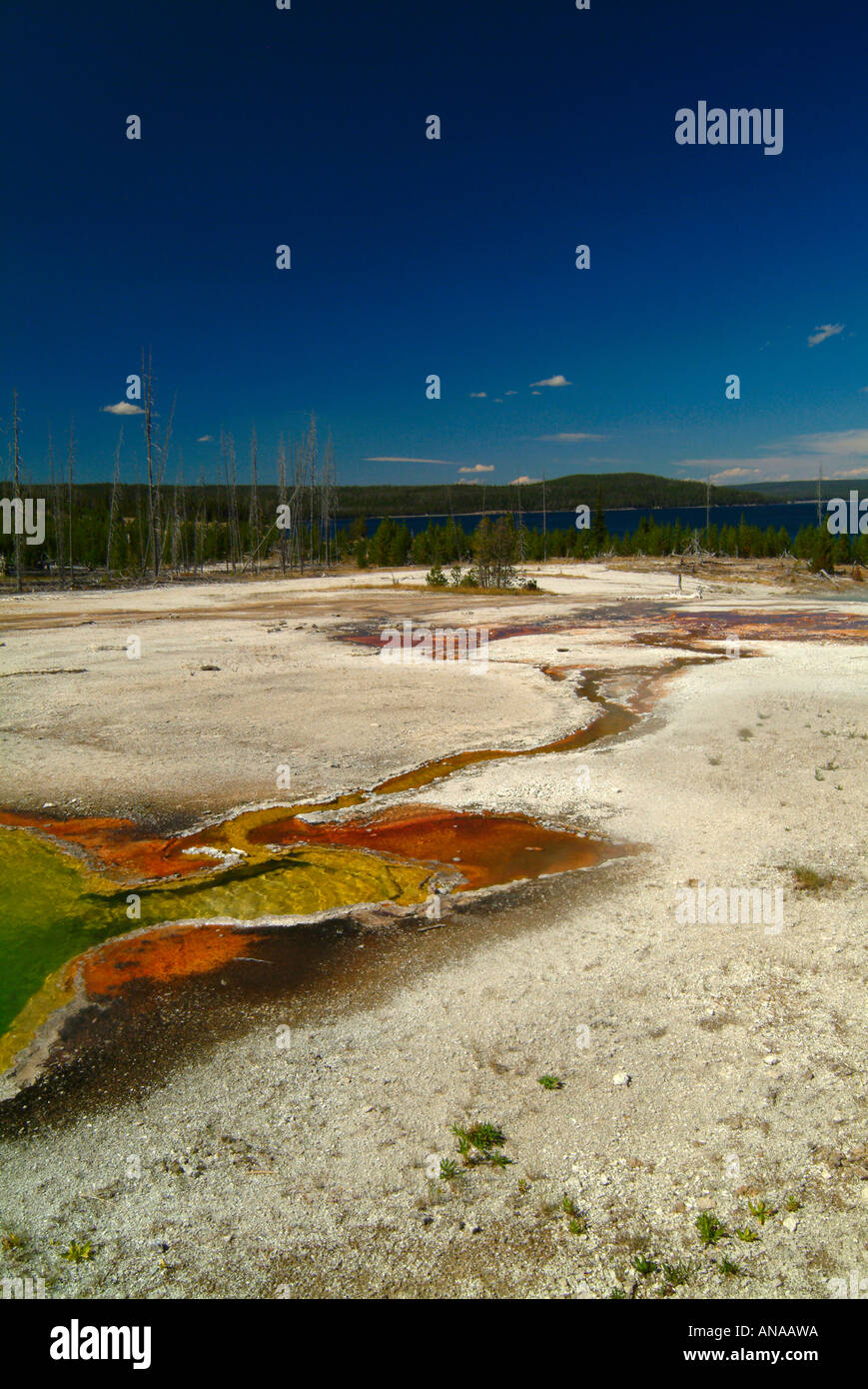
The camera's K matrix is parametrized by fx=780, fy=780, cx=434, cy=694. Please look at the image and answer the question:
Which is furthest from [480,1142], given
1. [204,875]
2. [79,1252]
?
[204,875]

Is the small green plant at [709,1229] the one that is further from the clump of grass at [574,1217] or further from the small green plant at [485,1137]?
the small green plant at [485,1137]

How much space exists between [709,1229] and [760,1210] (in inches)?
13.4

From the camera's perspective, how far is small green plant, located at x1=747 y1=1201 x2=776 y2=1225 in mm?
3979

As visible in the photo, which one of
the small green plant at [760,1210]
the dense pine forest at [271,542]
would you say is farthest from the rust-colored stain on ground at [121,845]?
the dense pine forest at [271,542]

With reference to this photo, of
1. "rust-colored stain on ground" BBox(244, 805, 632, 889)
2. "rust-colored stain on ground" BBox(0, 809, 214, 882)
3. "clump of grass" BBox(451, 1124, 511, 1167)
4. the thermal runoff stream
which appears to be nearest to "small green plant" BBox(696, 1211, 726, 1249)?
"clump of grass" BBox(451, 1124, 511, 1167)

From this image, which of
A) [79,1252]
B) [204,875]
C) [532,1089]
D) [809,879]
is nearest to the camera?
[79,1252]

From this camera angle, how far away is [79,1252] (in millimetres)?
3869

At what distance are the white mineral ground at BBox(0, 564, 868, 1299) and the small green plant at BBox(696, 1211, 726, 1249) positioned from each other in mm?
52

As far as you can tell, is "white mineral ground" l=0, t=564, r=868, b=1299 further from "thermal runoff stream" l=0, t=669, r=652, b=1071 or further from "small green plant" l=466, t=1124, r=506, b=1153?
"thermal runoff stream" l=0, t=669, r=652, b=1071

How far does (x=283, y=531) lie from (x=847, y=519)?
4562 cm

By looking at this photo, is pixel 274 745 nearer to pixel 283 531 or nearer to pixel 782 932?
pixel 782 932

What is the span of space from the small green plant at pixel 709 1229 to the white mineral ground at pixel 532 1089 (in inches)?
2.0

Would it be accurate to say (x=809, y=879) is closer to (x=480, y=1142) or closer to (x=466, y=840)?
(x=466, y=840)

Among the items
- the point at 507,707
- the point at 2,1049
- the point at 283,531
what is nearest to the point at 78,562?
the point at 283,531
